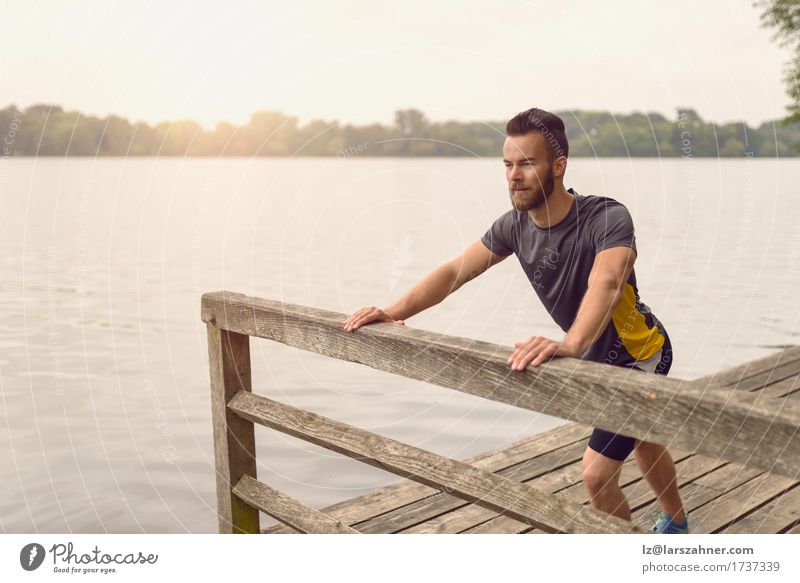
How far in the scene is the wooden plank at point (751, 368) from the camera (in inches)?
267

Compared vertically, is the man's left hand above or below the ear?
below

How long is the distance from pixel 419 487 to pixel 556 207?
213 cm

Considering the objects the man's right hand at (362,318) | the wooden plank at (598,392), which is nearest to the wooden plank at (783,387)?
the man's right hand at (362,318)

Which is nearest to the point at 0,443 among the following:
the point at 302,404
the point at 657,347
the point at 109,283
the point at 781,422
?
the point at 302,404

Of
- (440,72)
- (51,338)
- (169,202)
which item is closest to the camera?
(440,72)

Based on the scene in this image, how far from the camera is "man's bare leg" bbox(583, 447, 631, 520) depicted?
3.40 metres

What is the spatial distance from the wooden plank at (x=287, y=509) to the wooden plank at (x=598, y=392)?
0.79 meters

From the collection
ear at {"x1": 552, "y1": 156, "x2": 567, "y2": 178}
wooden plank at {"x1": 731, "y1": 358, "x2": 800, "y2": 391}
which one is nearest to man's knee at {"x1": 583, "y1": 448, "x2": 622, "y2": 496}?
ear at {"x1": 552, "y1": 156, "x2": 567, "y2": 178}

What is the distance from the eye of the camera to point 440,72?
199 inches

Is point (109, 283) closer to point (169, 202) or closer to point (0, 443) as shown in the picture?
point (0, 443)

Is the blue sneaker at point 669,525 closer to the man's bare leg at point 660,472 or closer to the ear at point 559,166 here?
the man's bare leg at point 660,472

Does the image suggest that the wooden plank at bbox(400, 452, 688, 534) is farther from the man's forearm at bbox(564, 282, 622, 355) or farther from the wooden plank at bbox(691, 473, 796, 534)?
the man's forearm at bbox(564, 282, 622, 355)

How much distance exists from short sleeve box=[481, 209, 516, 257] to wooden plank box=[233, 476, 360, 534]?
142 cm

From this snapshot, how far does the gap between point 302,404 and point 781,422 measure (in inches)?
316
